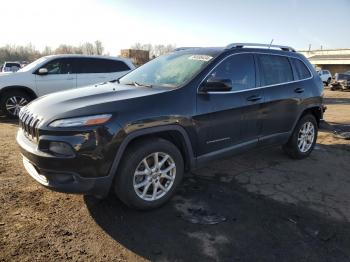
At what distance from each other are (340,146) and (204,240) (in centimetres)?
494

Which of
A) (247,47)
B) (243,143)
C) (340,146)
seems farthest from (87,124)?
(340,146)

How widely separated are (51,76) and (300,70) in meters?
6.98

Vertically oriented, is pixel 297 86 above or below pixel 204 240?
above

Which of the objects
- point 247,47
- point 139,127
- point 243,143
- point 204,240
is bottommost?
point 204,240

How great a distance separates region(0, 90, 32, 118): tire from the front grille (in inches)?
249

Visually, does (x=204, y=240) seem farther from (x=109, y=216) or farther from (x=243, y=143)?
(x=243, y=143)

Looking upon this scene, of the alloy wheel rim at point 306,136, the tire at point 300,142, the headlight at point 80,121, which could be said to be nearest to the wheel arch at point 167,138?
the headlight at point 80,121

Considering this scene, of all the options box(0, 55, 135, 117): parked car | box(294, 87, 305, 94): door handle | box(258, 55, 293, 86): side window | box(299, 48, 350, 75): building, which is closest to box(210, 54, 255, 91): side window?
box(258, 55, 293, 86): side window

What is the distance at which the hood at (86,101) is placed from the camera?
341 centimetres

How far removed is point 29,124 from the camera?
364 cm

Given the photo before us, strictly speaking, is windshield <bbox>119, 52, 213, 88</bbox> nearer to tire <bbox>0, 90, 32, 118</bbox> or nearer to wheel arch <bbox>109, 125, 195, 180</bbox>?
wheel arch <bbox>109, 125, 195, 180</bbox>

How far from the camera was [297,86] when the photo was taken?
5730 mm

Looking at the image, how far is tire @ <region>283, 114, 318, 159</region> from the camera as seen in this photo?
5.94 meters

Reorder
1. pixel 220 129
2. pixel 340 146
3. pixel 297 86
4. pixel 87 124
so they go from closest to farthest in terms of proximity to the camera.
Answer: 1. pixel 87 124
2. pixel 220 129
3. pixel 297 86
4. pixel 340 146
